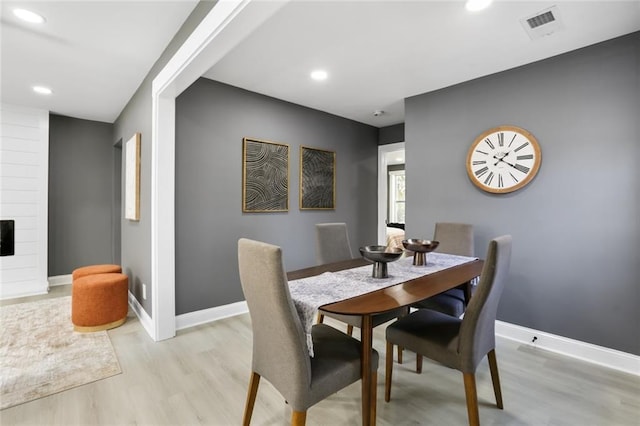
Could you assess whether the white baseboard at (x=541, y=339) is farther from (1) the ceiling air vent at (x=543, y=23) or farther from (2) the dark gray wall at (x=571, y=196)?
(1) the ceiling air vent at (x=543, y=23)

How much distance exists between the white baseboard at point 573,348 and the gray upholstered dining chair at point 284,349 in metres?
2.06

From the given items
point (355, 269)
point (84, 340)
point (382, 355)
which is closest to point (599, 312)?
point (382, 355)

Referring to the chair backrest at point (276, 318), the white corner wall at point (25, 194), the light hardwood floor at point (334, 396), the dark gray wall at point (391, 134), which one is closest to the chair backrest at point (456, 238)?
the light hardwood floor at point (334, 396)

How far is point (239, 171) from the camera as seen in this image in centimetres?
332

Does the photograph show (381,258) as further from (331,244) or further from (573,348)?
(573,348)

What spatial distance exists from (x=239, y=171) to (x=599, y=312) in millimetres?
3532

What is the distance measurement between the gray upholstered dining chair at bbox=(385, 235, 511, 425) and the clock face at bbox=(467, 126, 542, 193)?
151 centimetres

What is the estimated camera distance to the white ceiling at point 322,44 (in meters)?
1.98

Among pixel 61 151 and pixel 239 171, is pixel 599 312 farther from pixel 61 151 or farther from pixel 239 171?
pixel 61 151

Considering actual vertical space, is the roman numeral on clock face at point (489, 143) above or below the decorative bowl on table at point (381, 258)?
above

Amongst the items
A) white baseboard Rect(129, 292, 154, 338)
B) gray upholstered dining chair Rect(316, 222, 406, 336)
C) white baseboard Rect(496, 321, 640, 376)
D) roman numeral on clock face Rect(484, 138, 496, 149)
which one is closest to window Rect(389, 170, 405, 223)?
roman numeral on clock face Rect(484, 138, 496, 149)

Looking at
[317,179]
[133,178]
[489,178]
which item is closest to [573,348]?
[489,178]

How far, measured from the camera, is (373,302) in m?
1.45

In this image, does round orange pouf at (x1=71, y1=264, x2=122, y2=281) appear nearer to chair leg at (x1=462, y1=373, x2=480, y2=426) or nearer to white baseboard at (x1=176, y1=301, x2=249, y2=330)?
white baseboard at (x1=176, y1=301, x2=249, y2=330)
